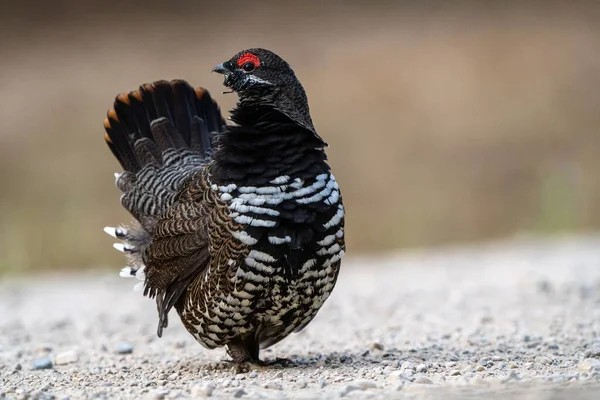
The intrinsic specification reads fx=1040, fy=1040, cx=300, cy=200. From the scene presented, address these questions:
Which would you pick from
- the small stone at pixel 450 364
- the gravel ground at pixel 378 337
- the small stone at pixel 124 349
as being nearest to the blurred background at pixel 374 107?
the gravel ground at pixel 378 337

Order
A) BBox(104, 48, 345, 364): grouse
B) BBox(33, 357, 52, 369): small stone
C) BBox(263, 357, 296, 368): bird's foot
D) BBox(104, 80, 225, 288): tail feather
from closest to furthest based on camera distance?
BBox(104, 48, 345, 364): grouse
BBox(263, 357, 296, 368): bird's foot
BBox(33, 357, 52, 369): small stone
BBox(104, 80, 225, 288): tail feather

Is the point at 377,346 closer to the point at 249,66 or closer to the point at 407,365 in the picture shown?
the point at 407,365

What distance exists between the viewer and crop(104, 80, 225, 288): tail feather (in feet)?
23.9

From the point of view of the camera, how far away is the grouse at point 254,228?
18.8ft

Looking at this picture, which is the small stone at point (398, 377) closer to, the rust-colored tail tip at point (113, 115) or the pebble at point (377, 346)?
the pebble at point (377, 346)

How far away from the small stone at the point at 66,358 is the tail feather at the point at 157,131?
854 millimetres

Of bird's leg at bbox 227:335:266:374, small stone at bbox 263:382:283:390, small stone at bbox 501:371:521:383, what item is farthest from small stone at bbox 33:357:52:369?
small stone at bbox 501:371:521:383

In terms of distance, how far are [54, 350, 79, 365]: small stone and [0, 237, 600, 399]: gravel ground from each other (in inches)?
0.5

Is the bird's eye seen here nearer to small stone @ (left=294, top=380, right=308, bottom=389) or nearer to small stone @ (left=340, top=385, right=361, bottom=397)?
small stone @ (left=294, top=380, right=308, bottom=389)

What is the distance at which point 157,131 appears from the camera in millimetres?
7352

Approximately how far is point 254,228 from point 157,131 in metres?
1.91

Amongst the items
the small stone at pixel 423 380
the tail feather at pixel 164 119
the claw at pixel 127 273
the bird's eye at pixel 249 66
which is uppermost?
the bird's eye at pixel 249 66

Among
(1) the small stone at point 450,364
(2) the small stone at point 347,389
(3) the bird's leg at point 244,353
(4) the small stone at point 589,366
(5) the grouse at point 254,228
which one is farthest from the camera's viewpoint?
(3) the bird's leg at point 244,353

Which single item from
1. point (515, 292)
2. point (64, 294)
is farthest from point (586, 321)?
point (64, 294)
